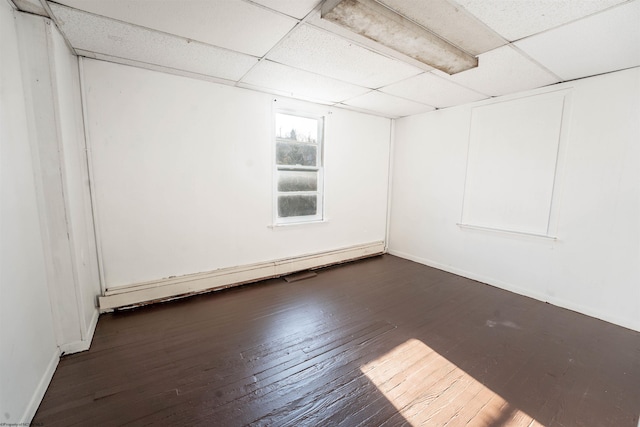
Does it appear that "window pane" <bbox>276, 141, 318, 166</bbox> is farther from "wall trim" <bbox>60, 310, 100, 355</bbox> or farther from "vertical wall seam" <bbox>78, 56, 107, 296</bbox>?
"wall trim" <bbox>60, 310, 100, 355</bbox>

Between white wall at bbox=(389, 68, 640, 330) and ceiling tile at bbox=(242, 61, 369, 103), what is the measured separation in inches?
73.1

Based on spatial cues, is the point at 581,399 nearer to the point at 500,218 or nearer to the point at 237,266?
the point at 500,218

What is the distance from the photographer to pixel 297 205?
157 inches

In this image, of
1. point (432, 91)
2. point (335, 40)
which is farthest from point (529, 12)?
point (432, 91)

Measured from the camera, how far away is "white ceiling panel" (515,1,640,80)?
1.76 metres

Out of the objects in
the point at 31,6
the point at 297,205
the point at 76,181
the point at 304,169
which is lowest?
the point at 297,205

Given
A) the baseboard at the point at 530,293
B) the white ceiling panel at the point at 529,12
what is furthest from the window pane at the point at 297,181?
the white ceiling panel at the point at 529,12

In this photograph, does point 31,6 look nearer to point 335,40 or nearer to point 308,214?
point 335,40

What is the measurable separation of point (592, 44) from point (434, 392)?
2.98 meters

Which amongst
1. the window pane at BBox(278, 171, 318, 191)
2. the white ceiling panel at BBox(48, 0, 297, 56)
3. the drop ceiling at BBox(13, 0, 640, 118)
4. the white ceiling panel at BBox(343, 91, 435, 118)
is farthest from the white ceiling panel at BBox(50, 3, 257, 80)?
the white ceiling panel at BBox(343, 91, 435, 118)

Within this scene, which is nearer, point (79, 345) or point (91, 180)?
point (79, 345)

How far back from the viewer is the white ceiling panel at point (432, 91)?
293cm

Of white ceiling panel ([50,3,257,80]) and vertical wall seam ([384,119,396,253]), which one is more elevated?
white ceiling panel ([50,3,257,80])

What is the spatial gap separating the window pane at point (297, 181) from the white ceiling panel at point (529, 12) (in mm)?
2675
